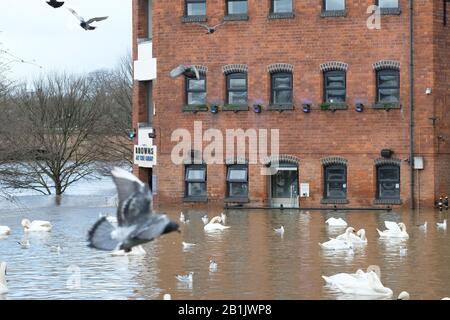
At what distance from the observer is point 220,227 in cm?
3266

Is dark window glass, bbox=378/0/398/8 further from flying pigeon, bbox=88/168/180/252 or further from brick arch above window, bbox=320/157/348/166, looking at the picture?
flying pigeon, bbox=88/168/180/252

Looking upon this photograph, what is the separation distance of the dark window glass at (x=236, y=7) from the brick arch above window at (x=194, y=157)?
206 inches

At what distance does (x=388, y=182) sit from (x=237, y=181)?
5.42 m

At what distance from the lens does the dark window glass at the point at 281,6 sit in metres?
41.2

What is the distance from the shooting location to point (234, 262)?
25156mm

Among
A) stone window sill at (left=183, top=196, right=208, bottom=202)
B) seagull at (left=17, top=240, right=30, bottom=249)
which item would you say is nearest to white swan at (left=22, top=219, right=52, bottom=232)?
seagull at (left=17, top=240, right=30, bottom=249)

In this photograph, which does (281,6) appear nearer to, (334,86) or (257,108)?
(334,86)

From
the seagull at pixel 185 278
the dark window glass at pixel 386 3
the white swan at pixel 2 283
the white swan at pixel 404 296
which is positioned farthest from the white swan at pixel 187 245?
the dark window glass at pixel 386 3

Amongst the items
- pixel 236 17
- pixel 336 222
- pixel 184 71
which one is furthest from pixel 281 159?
pixel 184 71

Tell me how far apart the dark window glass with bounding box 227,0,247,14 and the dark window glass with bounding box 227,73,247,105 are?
2.28 m

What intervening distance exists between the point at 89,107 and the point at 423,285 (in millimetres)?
47045

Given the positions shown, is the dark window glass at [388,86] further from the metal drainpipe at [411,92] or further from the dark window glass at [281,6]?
the dark window glass at [281,6]
